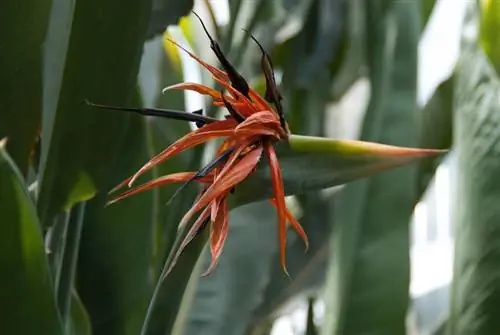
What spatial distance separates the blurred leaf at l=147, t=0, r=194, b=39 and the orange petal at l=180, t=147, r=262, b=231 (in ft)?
0.80

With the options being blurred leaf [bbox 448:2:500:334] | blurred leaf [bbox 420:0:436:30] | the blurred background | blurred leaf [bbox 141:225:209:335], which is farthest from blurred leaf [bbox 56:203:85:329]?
blurred leaf [bbox 420:0:436:30]

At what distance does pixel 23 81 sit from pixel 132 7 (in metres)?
0.10

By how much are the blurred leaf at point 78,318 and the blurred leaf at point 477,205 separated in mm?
218

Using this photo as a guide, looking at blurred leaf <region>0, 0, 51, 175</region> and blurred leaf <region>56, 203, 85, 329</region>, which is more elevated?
blurred leaf <region>0, 0, 51, 175</region>

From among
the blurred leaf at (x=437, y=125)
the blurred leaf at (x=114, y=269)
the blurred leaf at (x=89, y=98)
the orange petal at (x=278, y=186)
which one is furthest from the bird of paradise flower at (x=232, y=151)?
the blurred leaf at (x=437, y=125)

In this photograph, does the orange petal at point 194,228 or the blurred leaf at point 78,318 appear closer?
the orange petal at point 194,228

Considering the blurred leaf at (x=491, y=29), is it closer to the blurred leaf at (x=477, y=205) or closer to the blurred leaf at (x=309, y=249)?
the blurred leaf at (x=477, y=205)

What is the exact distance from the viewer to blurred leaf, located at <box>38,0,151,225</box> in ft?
1.15

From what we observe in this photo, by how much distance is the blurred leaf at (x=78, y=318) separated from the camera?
17.1 inches

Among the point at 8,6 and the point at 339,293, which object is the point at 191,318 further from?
the point at 8,6

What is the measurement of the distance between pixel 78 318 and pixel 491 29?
0.32 m

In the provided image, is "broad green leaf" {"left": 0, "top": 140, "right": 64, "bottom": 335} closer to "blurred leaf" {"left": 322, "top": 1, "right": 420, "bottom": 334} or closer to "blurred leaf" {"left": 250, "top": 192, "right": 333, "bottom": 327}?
"blurred leaf" {"left": 322, "top": 1, "right": 420, "bottom": 334}

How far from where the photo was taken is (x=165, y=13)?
1.53ft

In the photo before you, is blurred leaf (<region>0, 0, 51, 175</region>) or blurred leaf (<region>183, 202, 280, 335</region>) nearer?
blurred leaf (<region>0, 0, 51, 175</region>)
